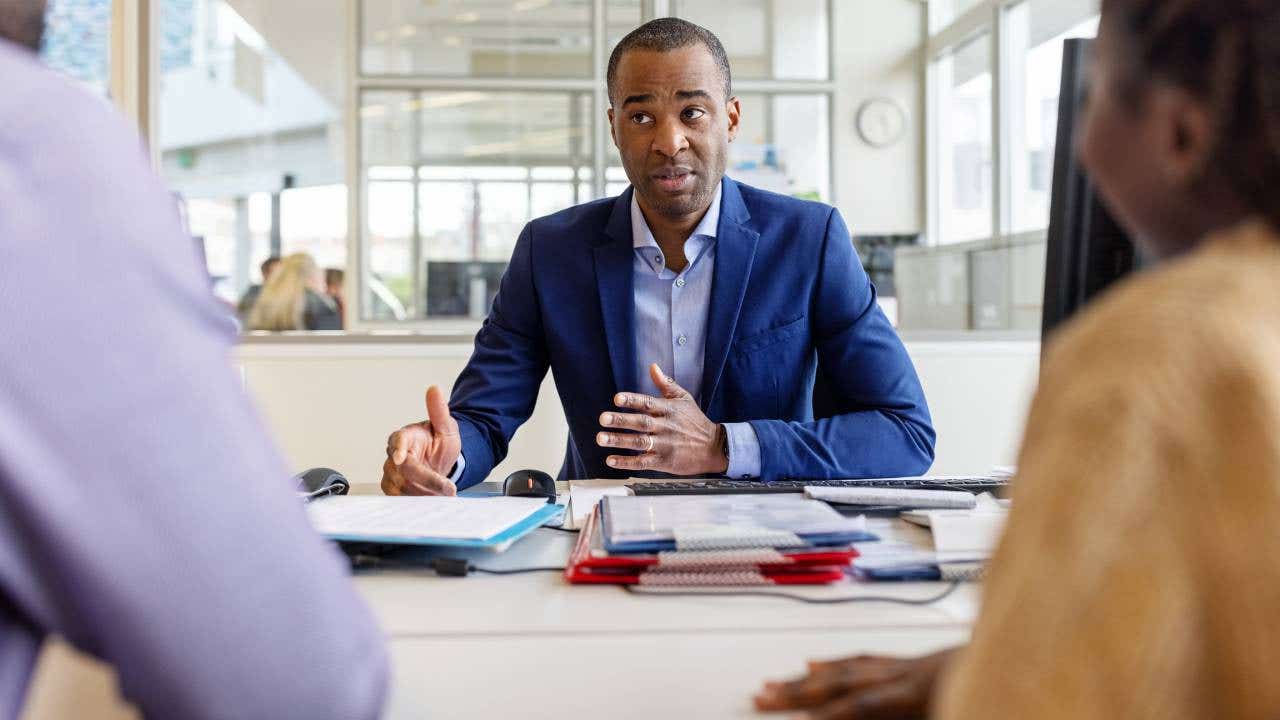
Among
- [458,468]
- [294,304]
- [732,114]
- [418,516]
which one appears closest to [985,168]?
[294,304]

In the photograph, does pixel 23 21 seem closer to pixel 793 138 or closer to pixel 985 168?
pixel 985 168

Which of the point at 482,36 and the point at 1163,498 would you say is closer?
the point at 1163,498

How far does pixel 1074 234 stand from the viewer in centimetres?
111

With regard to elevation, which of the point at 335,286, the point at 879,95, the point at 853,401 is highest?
the point at 879,95

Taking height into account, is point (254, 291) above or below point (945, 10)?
below

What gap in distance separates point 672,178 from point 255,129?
4.72m

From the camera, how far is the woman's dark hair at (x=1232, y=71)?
447 mm

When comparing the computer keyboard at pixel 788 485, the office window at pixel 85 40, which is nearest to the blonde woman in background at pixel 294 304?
the office window at pixel 85 40

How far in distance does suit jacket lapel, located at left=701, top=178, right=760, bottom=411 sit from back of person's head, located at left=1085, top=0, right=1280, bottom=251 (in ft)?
4.75

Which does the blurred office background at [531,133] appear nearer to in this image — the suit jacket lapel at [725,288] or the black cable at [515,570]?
the suit jacket lapel at [725,288]

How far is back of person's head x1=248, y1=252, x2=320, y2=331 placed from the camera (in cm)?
473

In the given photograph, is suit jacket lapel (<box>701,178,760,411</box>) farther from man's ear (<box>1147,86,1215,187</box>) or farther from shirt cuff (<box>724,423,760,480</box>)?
man's ear (<box>1147,86,1215,187</box>)

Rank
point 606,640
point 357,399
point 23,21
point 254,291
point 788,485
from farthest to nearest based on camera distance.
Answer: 1. point 254,291
2. point 357,399
3. point 788,485
4. point 606,640
5. point 23,21

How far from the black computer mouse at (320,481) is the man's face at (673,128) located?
0.85m
